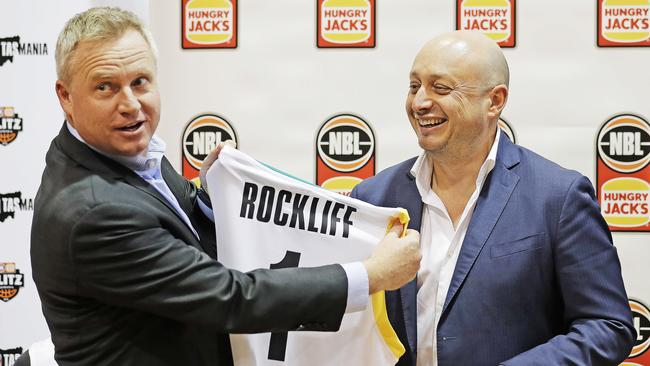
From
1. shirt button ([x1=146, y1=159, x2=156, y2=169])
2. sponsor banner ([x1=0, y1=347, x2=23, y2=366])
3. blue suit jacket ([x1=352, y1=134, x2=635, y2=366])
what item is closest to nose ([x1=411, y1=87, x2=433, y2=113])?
blue suit jacket ([x1=352, y1=134, x2=635, y2=366])

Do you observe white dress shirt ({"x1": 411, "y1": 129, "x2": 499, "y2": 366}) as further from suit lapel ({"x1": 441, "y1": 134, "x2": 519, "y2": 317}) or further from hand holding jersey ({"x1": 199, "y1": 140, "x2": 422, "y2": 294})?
hand holding jersey ({"x1": 199, "y1": 140, "x2": 422, "y2": 294})

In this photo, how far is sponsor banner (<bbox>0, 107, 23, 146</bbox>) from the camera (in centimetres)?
291

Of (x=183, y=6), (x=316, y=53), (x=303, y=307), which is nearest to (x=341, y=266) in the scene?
(x=303, y=307)

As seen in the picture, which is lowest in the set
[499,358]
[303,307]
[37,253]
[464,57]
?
[499,358]

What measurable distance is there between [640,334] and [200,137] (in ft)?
6.43

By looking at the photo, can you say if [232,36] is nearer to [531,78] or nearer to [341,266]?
[531,78]

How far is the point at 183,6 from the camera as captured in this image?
3.12 metres

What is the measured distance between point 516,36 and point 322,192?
1366 mm

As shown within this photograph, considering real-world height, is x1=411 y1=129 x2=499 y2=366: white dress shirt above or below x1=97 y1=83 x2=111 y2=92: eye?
below

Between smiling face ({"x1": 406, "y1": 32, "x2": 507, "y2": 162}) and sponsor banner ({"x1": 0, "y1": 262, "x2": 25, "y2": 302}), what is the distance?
178 cm

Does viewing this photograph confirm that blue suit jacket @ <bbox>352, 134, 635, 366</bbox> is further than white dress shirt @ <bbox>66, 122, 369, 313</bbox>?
Yes

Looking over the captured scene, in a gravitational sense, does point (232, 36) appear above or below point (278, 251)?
above

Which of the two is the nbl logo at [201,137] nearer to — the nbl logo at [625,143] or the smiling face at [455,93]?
the smiling face at [455,93]

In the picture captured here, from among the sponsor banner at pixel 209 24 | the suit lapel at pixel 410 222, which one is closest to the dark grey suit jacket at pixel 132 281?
the suit lapel at pixel 410 222
